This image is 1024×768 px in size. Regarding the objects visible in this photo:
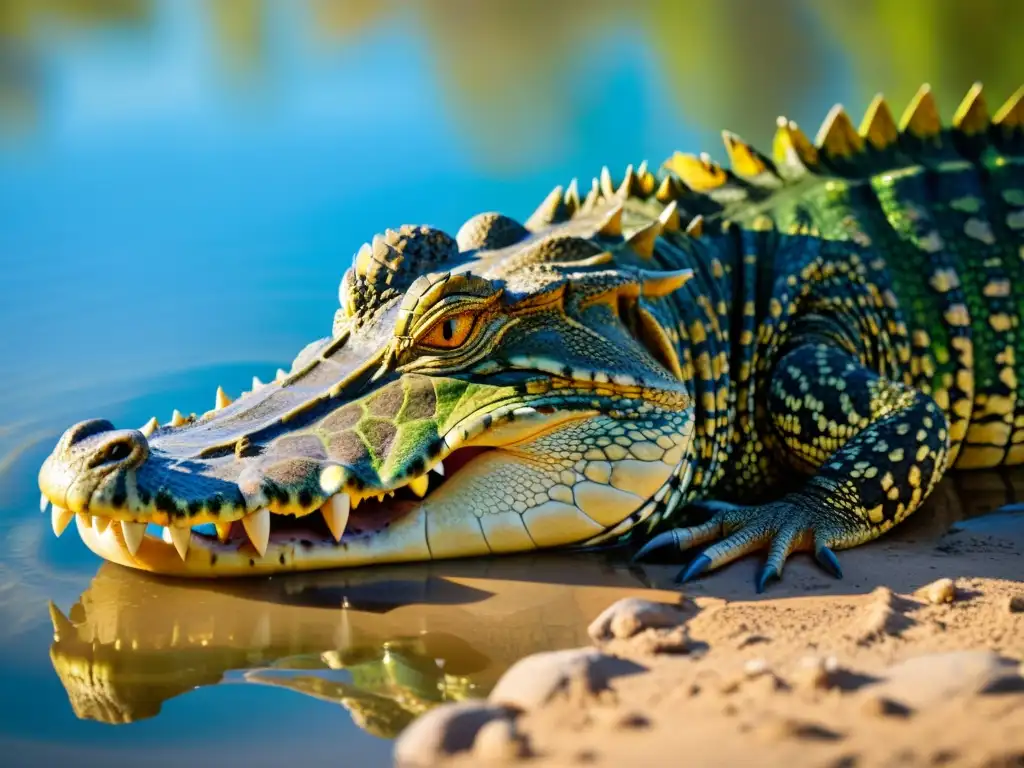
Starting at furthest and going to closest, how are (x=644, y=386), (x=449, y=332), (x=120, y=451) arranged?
(x=644, y=386), (x=449, y=332), (x=120, y=451)

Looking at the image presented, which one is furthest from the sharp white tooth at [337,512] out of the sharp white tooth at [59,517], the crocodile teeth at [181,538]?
the sharp white tooth at [59,517]

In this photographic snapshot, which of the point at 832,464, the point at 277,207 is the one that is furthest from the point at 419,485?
the point at 277,207

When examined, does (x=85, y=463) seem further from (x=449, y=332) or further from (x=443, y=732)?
(x=443, y=732)

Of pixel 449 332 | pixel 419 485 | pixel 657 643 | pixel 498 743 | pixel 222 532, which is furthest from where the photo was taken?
pixel 449 332

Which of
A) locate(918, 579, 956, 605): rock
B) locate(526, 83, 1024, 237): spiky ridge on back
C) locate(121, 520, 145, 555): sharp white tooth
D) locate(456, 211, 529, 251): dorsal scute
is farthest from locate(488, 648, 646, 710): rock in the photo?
locate(526, 83, 1024, 237): spiky ridge on back

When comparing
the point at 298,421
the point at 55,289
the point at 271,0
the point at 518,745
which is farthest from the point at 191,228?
the point at 271,0

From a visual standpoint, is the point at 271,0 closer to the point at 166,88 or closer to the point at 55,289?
the point at 166,88

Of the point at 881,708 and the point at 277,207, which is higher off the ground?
the point at 277,207
